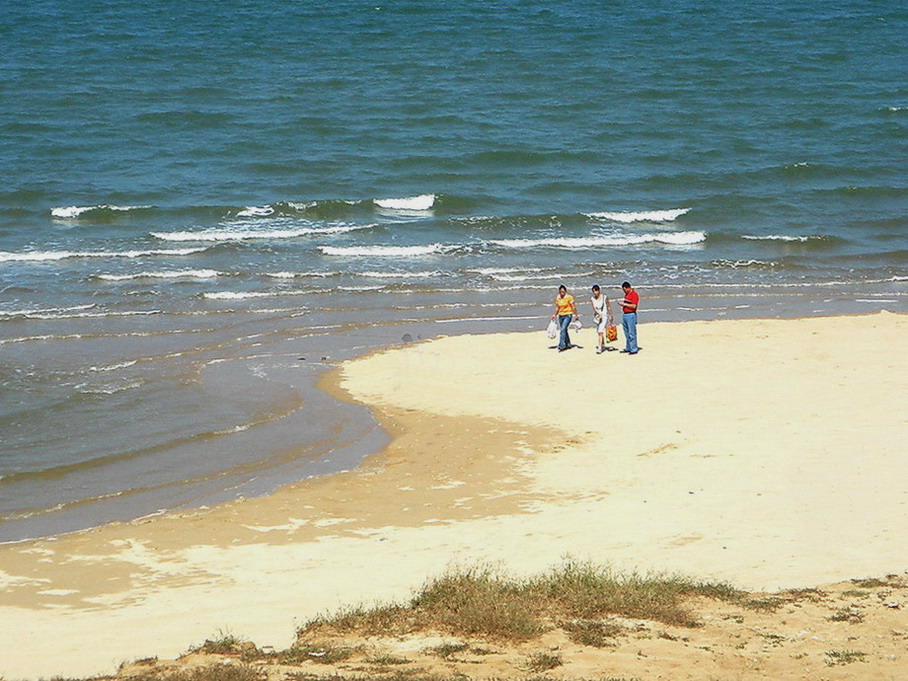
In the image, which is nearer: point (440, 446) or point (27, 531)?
point (27, 531)

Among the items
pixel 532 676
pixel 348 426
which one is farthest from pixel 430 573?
pixel 348 426

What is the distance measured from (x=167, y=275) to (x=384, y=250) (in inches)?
217

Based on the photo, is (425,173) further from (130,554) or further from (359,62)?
(130,554)

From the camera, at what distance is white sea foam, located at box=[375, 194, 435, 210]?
3534cm

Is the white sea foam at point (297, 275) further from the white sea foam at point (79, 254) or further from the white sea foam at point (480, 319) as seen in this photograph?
the white sea foam at point (480, 319)

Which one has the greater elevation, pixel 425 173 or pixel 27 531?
pixel 425 173

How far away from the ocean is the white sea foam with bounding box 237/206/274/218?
14cm

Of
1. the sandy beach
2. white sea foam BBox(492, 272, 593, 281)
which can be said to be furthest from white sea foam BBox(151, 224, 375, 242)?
the sandy beach

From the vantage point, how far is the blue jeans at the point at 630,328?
70.9 feet

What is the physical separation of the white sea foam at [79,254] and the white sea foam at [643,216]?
1086 cm

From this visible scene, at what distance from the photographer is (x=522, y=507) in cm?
1446

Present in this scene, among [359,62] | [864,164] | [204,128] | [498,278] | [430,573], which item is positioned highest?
[359,62]

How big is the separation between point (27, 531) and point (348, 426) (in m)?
5.07

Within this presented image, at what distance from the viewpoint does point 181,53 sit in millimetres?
50312
